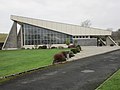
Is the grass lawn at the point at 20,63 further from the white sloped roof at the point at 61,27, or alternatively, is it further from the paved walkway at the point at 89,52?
the white sloped roof at the point at 61,27

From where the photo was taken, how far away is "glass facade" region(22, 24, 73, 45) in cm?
6494

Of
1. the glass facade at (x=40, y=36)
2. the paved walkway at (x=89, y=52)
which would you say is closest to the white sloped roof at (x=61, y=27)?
the glass facade at (x=40, y=36)

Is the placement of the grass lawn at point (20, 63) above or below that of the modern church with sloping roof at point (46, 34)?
below

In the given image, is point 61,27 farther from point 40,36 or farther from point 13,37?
point 13,37

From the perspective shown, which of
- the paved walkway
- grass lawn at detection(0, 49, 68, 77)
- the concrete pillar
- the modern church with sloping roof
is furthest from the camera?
the concrete pillar

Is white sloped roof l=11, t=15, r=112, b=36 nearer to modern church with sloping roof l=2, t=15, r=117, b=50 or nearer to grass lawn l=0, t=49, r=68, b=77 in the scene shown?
modern church with sloping roof l=2, t=15, r=117, b=50

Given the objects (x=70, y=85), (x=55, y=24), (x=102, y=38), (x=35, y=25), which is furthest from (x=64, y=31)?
(x=70, y=85)

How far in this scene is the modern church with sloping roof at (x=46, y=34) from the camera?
64.9 metres

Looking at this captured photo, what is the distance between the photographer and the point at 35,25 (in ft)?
214

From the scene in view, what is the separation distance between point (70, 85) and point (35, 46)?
53.2 m

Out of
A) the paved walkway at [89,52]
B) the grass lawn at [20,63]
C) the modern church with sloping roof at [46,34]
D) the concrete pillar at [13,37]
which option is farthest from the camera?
the concrete pillar at [13,37]

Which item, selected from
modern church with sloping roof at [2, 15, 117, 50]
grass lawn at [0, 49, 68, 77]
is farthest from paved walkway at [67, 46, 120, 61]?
modern church with sloping roof at [2, 15, 117, 50]

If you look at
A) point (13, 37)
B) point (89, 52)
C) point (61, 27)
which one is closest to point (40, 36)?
point (61, 27)

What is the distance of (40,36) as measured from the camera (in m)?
65.3
